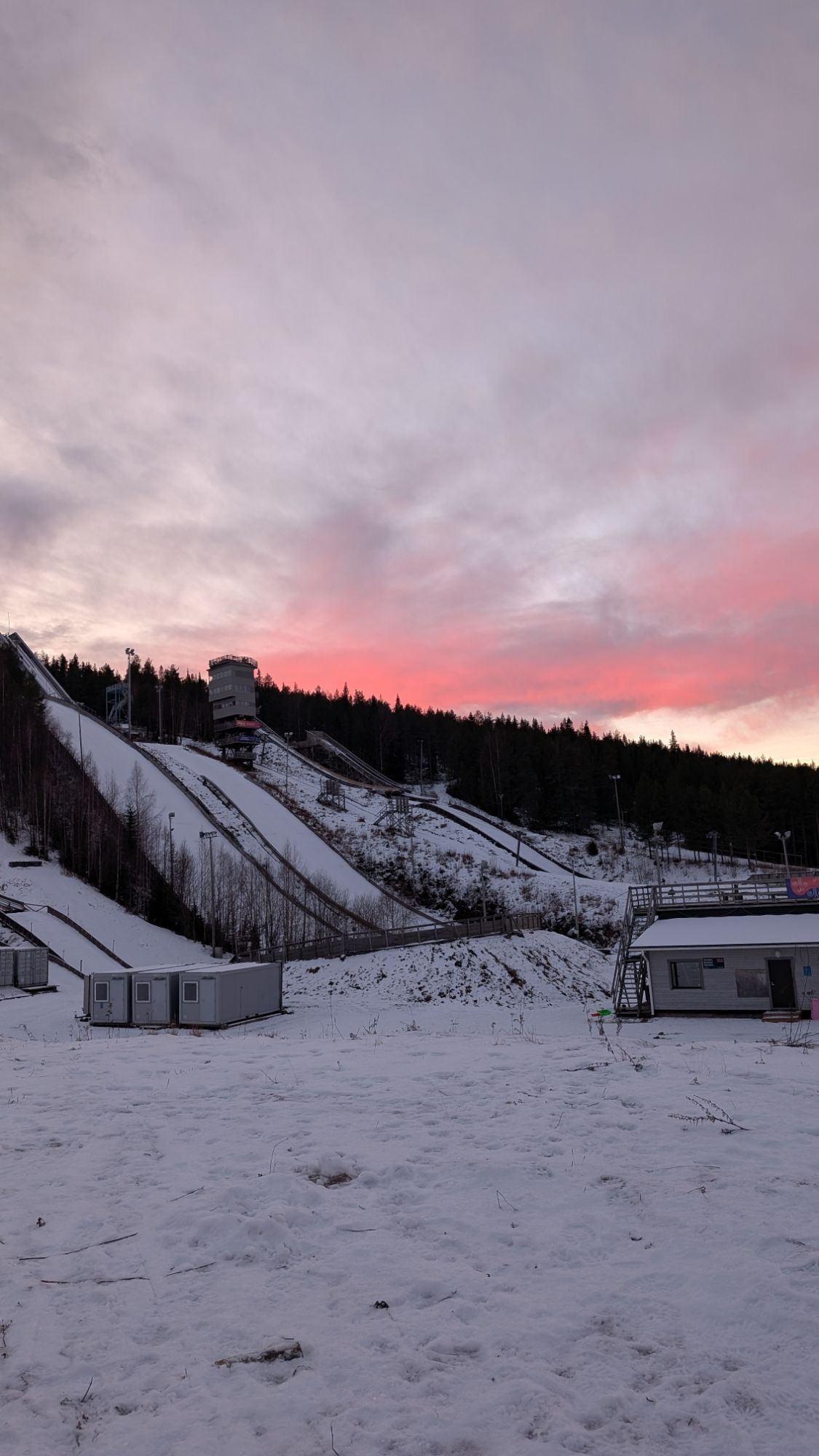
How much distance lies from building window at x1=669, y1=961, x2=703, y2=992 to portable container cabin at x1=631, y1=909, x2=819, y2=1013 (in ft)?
0.10

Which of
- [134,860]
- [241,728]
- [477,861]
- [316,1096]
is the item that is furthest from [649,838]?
[316,1096]

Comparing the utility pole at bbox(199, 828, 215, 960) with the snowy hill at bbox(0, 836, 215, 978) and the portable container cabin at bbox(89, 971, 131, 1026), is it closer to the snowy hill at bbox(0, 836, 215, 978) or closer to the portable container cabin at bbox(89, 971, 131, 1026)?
the snowy hill at bbox(0, 836, 215, 978)

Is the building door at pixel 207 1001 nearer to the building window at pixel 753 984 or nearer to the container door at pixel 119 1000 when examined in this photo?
the container door at pixel 119 1000

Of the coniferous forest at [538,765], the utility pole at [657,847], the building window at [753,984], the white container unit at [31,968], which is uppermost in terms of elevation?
the coniferous forest at [538,765]

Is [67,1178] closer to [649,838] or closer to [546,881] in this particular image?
[546,881]

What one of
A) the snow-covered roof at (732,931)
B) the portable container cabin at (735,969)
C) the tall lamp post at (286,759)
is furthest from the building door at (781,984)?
the tall lamp post at (286,759)

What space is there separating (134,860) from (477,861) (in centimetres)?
3178

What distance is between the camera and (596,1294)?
597cm

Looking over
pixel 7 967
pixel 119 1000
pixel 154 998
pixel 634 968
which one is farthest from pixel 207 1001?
pixel 634 968

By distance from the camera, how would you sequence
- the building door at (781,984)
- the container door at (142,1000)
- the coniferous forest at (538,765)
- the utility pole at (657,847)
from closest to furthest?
1. the building door at (781,984)
2. the container door at (142,1000)
3. the utility pole at (657,847)
4. the coniferous forest at (538,765)

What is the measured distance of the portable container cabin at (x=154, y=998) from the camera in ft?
112

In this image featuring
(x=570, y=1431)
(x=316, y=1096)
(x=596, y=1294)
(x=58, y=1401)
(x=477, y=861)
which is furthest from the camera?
(x=477, y=861)

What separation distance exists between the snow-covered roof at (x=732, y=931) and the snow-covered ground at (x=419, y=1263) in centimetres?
2339

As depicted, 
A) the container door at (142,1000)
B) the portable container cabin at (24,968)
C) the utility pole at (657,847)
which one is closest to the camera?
the container door at (142,1000)
